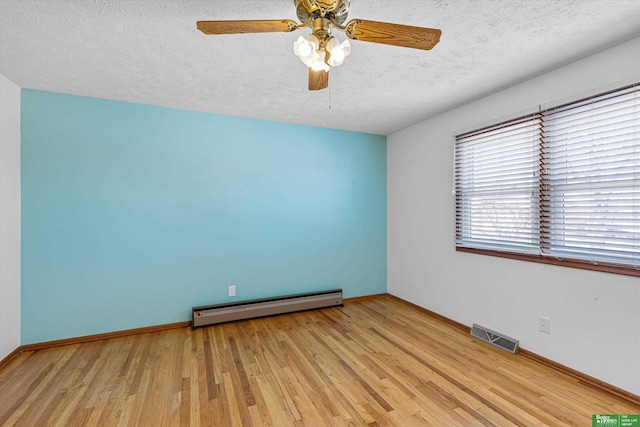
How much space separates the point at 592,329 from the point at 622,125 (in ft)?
4.63

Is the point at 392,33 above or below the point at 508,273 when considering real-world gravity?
above

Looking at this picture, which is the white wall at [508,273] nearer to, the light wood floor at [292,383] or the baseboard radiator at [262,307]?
the light wood floor at [292,383]

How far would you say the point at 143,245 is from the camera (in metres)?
2.85

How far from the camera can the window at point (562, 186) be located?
1.81 m

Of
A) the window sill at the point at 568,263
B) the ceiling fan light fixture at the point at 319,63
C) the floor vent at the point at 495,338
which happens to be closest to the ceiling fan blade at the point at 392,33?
the ceiling fan light fixture at the point at 319,63

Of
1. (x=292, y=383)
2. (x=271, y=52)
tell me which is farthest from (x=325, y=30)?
(x=292, y=383)

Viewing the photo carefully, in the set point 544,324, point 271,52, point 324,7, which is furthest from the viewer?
point 544,324

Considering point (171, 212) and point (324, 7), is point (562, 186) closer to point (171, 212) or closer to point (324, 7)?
point (324, 7)

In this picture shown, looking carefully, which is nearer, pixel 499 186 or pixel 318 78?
pixel 318 78

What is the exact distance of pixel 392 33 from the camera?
1.28m

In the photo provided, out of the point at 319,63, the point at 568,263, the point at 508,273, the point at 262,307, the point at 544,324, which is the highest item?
the point at 319,63

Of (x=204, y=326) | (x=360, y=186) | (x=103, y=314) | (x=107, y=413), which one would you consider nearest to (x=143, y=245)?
(x=103, y=314)

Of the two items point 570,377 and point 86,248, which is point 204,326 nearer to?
point 86,248

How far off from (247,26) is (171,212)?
2.27 metres
